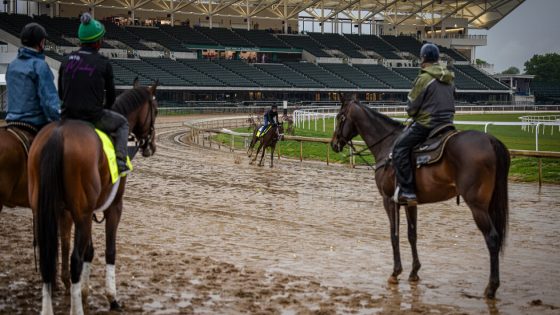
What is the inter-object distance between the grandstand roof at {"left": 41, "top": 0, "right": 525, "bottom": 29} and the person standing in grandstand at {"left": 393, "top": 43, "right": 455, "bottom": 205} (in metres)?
57.4

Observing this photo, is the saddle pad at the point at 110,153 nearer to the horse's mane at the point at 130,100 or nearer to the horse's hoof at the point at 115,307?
the horse's mane at the point at 130,100

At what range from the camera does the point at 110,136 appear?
24.8 ft

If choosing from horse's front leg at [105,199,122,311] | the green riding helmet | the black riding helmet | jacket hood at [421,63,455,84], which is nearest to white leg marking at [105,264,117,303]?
horse's front leg at [105,199,122,311]

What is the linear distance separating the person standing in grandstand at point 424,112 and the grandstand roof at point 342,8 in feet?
188

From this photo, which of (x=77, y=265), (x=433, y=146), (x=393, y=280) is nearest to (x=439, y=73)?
(x=433, y=146)

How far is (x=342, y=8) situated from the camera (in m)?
73.9

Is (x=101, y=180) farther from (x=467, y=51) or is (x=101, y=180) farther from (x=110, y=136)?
(x=467, y=51)

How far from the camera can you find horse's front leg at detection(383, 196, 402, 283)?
8930mm

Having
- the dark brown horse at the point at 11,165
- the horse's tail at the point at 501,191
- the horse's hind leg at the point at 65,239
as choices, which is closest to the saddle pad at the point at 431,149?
the horse's tail at the point at 501,191

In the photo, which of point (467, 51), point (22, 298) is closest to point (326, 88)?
point (467, 51)

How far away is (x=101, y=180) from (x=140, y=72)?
53.4 m

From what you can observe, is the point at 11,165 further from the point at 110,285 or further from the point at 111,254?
the point at 110,285

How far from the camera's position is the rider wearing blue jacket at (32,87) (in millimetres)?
7703

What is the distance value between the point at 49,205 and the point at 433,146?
4.13m
